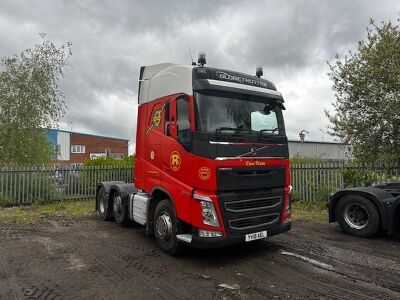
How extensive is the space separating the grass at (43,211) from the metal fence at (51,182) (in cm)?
46

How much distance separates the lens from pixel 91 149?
212 feet

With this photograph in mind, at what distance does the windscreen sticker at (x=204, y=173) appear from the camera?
558 cm

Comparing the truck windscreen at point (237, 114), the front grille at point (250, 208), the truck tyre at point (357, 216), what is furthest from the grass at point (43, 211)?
the truck tyre at point (357, 216)

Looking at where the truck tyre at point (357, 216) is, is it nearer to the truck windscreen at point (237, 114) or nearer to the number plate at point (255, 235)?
the truck windscreen at point (237, 114)

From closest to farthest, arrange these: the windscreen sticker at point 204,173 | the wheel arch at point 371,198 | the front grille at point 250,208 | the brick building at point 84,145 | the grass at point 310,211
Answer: the windscreen sticker at point 204,173 < the front grille at point 250,208 < the wheel arch at point 371,198 < the grass at point 310,211 < the brick building at point 84,145

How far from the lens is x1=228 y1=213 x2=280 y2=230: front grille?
5.80 meters

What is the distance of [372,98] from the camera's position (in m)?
11.8

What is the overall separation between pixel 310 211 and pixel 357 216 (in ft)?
11.5

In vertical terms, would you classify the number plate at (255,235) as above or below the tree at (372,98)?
below

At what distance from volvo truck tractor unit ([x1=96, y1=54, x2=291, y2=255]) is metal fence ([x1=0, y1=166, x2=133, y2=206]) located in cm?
782

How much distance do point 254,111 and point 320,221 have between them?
4917 mm

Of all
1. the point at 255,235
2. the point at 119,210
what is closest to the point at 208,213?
the point at 255,235

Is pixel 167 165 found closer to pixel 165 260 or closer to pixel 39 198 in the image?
pixel 165 260

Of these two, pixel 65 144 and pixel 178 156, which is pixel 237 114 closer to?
pixel 178 156
